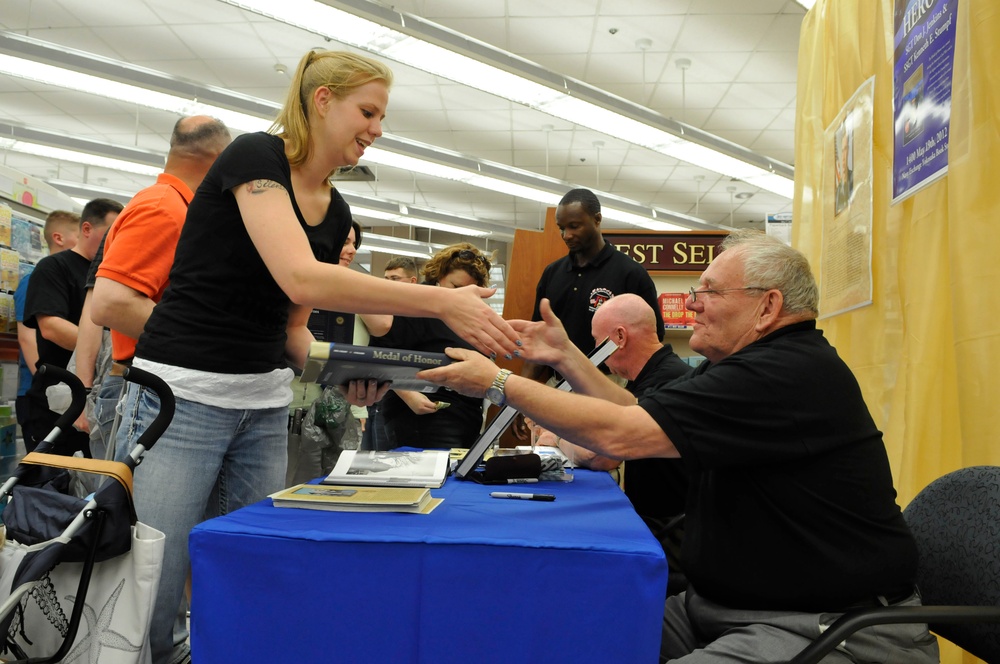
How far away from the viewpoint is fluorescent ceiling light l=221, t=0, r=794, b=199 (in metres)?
5.31

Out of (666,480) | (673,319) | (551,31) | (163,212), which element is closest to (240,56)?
(551,31)

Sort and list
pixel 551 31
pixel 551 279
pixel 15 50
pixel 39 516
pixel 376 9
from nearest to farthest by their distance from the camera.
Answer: pixel 39 516, pixel 551 279, pixel 376 9, pixel 15 50, pixel 551 31

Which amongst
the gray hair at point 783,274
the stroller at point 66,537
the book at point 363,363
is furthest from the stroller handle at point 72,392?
the gray hair at point 783,274

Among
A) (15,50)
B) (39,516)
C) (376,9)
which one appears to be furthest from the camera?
(15,50)

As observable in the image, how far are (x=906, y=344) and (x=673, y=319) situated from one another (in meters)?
3.24

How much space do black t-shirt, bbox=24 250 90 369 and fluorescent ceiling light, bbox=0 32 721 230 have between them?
11.9ft

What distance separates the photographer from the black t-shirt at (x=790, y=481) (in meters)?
1.31

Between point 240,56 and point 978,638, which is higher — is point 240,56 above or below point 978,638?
above

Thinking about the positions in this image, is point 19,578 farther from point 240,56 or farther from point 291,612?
point 240,56

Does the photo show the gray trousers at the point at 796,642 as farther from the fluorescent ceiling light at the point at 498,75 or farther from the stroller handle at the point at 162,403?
the fluorescent ceiling light at the point at 498,75

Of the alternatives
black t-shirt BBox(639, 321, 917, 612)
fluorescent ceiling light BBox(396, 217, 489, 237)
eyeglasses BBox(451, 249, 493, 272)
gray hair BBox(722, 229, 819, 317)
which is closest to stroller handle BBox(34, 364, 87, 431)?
black t-shirt BBox(639, 321, 917, 612)

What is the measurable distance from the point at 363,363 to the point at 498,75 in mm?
5558

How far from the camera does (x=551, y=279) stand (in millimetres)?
3793

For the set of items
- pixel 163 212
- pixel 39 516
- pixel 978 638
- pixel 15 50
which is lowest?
pixel 978 638
